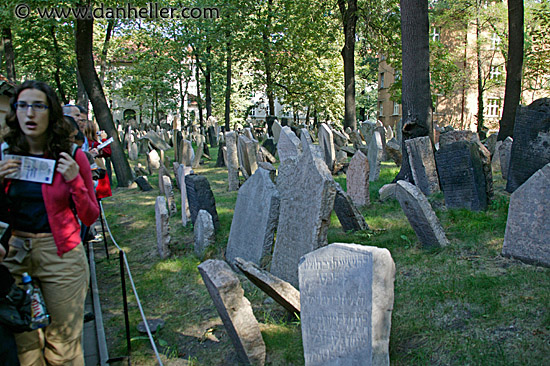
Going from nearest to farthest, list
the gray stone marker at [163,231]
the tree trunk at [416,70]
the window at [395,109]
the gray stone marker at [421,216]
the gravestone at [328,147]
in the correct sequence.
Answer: the gray stone marker at [421,216]
the gray stone marker at [163,231]
the tree trunk at [416,70]
the gravestone at [328,147]
the window at [395,109]

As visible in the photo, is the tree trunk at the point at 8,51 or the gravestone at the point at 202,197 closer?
the gravestone at the point at 202,197

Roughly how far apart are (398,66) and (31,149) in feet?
54.5

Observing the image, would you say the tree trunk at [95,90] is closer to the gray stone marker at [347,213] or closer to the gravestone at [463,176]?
the gray stone marker at [347,213]

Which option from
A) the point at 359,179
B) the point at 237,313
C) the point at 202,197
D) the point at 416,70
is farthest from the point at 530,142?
the point at 237,313

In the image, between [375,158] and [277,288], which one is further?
[375,158]

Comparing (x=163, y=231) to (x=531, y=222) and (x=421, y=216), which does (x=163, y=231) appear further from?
(x=531, y=222)

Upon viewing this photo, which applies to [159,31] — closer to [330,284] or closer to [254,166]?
[254,166]

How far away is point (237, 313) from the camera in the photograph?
134 inches

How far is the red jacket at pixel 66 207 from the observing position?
2.62 m

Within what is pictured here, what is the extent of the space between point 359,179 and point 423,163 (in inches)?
50.4

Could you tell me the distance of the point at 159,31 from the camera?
27.6m

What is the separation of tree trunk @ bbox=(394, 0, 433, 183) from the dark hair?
6575 millimetres

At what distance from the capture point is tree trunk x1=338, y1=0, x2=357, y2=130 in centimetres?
1528

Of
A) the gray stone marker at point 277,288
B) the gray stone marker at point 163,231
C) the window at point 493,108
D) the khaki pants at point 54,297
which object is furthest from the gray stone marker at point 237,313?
the window at point 493,108
